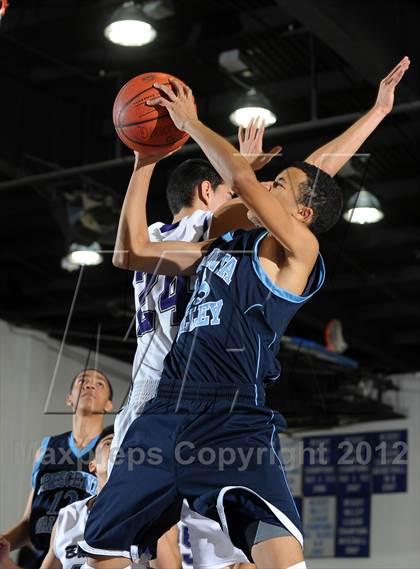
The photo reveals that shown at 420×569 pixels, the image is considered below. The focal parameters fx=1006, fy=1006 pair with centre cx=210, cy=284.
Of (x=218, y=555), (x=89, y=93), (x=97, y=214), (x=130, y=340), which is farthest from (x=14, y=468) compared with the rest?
(x=218, y=555)

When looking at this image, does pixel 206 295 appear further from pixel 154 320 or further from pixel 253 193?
pixel 154 320

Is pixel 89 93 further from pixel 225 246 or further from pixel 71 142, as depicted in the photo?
pixel 225 246

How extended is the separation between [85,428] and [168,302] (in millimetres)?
2963

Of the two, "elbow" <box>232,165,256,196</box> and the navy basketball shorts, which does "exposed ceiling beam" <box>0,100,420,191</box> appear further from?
the navy basketball shorts

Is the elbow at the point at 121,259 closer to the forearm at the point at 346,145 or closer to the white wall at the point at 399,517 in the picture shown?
the forearm at the point at 346,145

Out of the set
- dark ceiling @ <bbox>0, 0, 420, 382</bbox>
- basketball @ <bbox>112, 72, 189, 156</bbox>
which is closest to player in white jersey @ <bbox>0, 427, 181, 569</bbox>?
dark ceiling @ <bbox>0, 0, 420, 382</bbox>

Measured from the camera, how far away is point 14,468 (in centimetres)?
1148

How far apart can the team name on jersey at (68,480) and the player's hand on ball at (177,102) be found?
323 centimetres

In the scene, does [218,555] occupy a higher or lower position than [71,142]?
lower

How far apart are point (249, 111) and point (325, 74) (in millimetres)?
673

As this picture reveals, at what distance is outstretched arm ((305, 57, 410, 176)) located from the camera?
3.96 metres

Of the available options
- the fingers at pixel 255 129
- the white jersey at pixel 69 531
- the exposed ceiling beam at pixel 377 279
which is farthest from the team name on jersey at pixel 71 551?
the exposed ceiling beam at pixel 377 279

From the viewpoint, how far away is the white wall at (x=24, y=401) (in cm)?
1139

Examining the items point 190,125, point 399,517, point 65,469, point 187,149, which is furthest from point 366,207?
point 399,517
